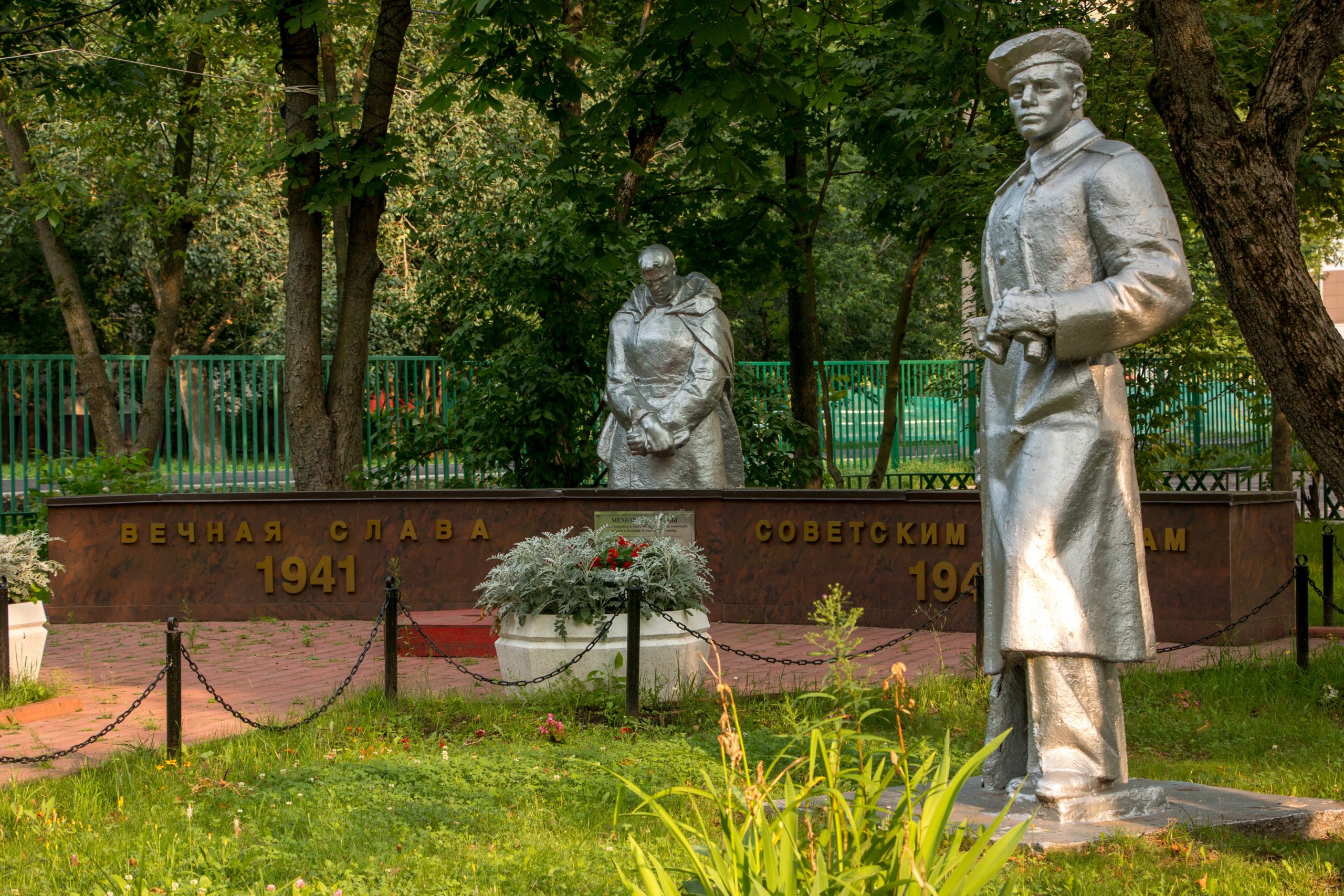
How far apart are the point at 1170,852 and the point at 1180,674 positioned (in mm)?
4159

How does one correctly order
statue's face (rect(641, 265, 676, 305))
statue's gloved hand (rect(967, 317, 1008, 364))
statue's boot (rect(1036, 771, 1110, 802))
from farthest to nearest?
statue's face (rect(641, 265, 676, 305))
statue's gloved hand (rect(967, 317, 1008, 364))
statue's boot (rect(1036, 771, 1110, 802))

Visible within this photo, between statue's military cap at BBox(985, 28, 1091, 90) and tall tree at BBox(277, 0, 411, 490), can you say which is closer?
statue's military cap at BBox(985, 28, 1091, 90)

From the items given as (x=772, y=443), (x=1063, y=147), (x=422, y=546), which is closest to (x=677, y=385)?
(x=422, y=546)

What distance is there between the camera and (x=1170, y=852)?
15.4 ft

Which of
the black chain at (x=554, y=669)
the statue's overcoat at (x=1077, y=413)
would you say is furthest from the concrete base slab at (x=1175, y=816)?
the black chain at (x=554, y=669)

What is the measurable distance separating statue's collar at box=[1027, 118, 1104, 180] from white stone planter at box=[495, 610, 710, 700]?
3.94 metres

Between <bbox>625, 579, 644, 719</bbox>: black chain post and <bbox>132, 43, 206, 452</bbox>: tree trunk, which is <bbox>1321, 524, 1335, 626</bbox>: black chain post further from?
<bbox>132, 43, 206, 452</bbox>: tree trunk

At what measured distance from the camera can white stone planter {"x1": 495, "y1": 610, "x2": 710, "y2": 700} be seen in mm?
8359

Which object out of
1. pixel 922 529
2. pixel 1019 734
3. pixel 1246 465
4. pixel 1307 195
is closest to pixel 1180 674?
pixel 922 529

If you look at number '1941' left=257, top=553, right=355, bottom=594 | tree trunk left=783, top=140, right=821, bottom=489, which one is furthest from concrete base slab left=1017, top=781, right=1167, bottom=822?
tree trunk left=783, top=140, right=821, bottom=489

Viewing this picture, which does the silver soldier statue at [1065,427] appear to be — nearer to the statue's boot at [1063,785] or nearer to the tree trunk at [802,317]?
the statue's boot at [1063,785]

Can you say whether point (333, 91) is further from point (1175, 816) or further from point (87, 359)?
point (1175, 816)

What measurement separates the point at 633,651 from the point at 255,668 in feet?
11.0

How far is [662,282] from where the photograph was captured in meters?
12.6
